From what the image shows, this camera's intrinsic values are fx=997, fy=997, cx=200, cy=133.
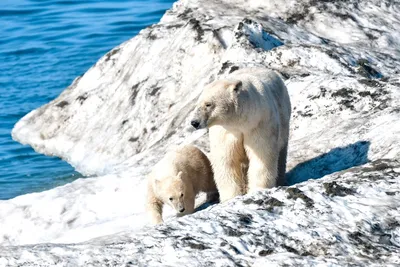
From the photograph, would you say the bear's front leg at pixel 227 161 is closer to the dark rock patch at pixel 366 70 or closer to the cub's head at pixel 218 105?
the cub's head at pixel 218 105

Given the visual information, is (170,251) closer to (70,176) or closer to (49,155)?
(70,176)

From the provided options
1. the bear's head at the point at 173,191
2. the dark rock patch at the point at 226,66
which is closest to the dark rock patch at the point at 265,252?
the bear's head at the point at 173,191

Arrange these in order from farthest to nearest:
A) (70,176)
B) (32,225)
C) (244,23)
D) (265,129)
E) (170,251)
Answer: (70,176) → (244,23) → (32,225) → (265,129) → (170,251)

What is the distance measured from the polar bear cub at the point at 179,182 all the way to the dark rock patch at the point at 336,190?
1960 mm

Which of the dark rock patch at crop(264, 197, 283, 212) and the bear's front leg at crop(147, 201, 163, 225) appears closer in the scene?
the dark rock patch at crop(264, 197, 283, 212)

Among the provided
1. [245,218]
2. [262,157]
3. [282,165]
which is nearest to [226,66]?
[282,165]

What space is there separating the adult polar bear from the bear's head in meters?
0.41

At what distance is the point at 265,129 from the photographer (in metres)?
9.75

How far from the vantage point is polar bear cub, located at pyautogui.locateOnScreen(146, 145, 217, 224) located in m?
10.2

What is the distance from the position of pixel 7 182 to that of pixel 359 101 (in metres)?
7.87

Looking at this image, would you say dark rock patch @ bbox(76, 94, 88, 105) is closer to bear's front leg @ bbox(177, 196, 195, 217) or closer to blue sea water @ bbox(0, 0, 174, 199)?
blue sea water @ bbox(0, 0, 174, 199)

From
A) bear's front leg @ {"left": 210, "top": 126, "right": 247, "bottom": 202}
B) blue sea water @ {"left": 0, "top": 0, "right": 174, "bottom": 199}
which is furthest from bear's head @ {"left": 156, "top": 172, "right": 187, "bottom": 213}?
blue sea water @ {"left": 0, "top": 0, "right": 174, "bottom": 199}

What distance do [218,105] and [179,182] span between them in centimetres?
138

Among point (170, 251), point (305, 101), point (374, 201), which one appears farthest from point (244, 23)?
point (170, 251)
